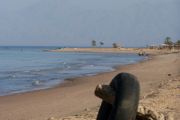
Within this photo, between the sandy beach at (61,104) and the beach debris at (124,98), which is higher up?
the beach debris at (124,98)

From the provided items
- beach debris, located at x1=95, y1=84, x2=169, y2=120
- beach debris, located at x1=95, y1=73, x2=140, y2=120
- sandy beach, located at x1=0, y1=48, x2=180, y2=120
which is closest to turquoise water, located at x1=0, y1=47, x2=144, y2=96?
sandy beach, located at x1=0, y1=48, x2=180, y2=120

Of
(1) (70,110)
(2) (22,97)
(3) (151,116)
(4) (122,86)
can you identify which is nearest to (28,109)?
(1) (70,110)

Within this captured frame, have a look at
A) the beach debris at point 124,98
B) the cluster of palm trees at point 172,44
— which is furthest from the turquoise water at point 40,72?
the cluster of palm trees at point 172,44

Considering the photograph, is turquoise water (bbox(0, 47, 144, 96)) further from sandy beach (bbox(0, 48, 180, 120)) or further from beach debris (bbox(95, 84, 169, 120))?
beach debris (bbox(95, 84, 169, 120))

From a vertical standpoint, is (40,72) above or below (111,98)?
below

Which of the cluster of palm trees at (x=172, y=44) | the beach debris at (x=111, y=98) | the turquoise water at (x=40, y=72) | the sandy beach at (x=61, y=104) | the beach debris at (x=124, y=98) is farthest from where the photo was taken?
the cluster of palm trees at (x=172, y=44)

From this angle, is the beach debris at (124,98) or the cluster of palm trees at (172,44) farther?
the cluster of palm trees at (172,44)

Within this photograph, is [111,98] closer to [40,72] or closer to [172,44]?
[40,72]

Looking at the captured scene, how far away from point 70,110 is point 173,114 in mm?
3886

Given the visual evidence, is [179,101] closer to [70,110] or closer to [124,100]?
[70,110]

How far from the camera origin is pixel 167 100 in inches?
448

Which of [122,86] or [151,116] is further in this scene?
[151,116]

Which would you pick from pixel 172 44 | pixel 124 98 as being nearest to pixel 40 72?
pixel 124 98

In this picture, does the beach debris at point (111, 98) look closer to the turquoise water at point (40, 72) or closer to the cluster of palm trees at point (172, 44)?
the turquoise water at point (40, 72)
